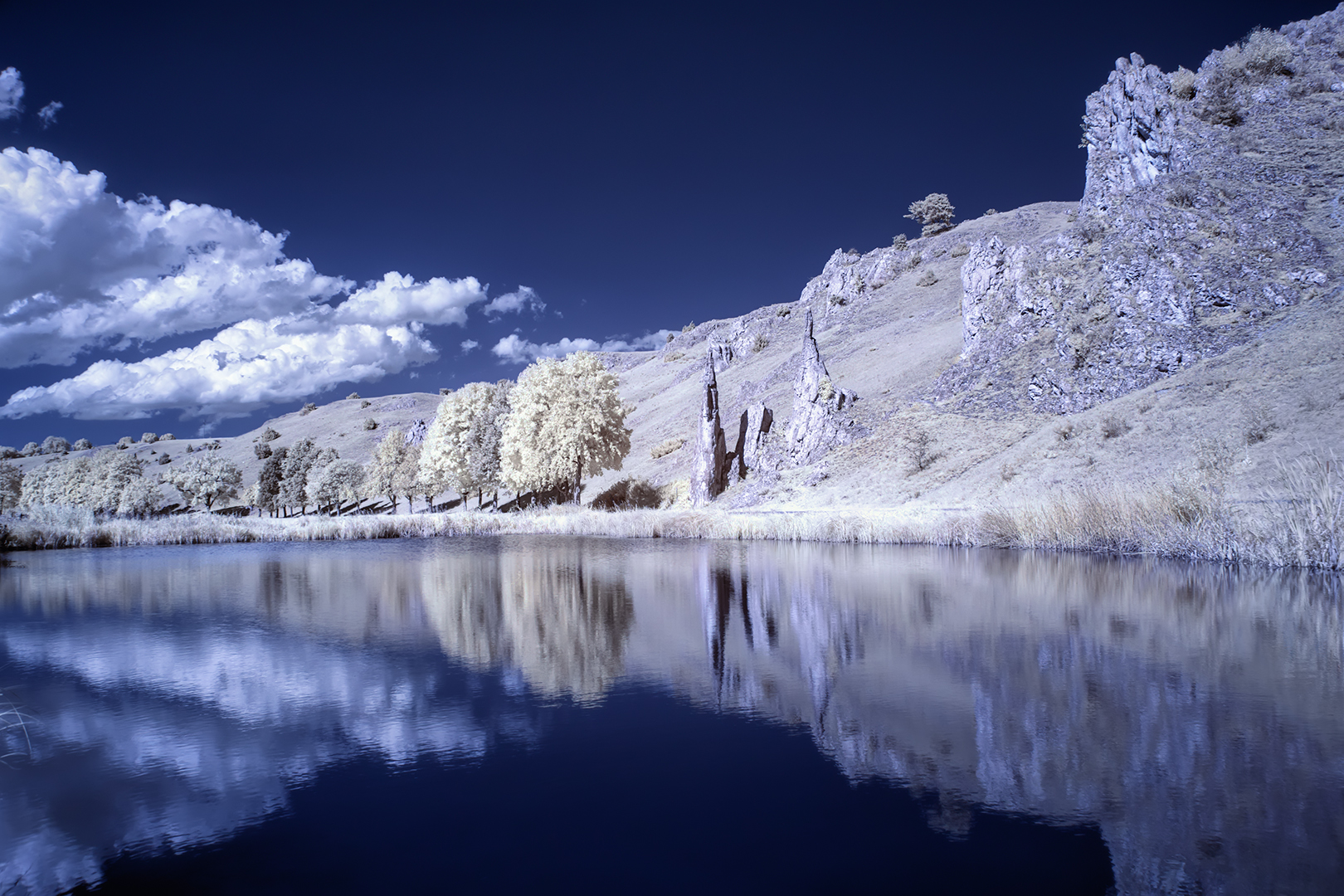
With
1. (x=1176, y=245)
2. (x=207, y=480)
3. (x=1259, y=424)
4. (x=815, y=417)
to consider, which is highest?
(x=1176, y=245)

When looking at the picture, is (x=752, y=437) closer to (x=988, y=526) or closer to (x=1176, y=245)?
(x=1176, y=245)

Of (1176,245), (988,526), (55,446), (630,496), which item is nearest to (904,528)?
(988,526)

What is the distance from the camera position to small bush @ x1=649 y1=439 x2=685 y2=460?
59500 mm

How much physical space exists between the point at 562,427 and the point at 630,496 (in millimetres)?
6520

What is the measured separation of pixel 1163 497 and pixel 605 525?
912 inches

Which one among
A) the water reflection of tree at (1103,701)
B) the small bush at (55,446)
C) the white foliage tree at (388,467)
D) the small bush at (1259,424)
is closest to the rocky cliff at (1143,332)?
the small bush at (1259,424)

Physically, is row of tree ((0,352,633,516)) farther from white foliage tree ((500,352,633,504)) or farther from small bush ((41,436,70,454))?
small bush ((41,436,70,454))

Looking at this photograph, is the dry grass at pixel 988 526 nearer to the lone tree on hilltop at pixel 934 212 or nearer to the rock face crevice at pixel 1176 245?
the rock face crevice at pixel 1176 245

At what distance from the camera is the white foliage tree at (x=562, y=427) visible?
4912cm

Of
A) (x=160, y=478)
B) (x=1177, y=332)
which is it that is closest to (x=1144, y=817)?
(x=1177, y=332)

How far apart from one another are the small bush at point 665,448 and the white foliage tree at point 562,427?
24.5ft

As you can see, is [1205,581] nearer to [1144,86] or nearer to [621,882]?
[621,882]

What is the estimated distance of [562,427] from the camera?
162 ft

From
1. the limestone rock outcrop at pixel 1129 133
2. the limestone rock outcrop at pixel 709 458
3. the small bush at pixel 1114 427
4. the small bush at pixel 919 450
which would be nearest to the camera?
the small bush at pixel 1114 427
